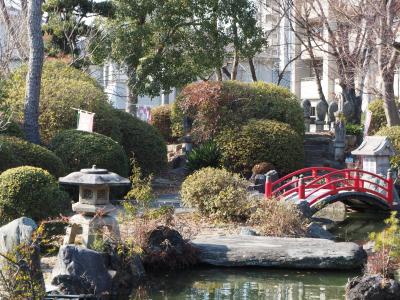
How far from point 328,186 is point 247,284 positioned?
644cm

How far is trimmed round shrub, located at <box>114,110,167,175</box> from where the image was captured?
2205cm

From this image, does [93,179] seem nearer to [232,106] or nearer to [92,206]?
[92,206]

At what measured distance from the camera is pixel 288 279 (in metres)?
12.8

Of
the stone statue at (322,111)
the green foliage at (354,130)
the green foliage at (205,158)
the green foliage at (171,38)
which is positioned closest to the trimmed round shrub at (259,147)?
the green foliage at (205,158)

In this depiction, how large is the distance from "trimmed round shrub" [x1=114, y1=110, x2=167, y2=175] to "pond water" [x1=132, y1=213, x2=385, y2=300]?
906cm

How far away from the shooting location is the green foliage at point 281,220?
49.5 feet

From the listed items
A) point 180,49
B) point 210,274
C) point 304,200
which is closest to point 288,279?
point 210,274

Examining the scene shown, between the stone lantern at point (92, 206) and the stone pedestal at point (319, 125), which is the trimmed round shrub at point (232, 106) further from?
the stone lantern at point (92, 206)

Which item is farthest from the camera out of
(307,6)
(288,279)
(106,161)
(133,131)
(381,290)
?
(307,6)

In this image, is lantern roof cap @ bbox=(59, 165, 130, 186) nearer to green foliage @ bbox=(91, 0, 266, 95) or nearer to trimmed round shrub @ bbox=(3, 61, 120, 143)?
trimmed round shrub @ bbox=(3, 61, 120, 143)

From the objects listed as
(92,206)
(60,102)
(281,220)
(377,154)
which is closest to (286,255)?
(281,220)

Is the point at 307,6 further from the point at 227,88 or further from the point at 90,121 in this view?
the point at 90,121

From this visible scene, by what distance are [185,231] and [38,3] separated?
811cm

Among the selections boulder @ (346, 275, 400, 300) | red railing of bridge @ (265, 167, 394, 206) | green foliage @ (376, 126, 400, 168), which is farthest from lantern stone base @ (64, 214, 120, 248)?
green foliage @ (376, 126, 400, 168)
